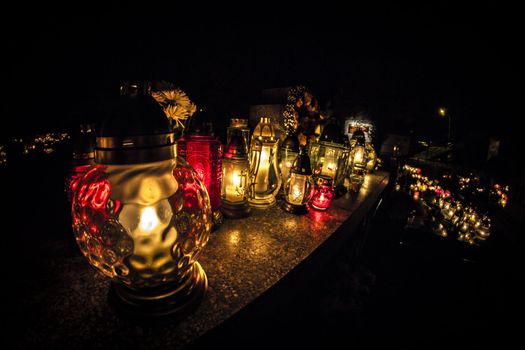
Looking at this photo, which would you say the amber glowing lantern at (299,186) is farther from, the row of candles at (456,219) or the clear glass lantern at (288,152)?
the row of candles at (456,219)

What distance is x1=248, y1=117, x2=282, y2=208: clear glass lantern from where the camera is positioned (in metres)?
1.93

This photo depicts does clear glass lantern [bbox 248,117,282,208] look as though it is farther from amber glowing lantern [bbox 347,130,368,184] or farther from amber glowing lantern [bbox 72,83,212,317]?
amber glowing lantern [bbox 347,130,368,184]

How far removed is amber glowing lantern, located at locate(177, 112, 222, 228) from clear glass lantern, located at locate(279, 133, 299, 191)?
2.78ft

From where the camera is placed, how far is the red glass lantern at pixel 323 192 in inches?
79.5

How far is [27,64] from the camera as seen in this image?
3.48 ft

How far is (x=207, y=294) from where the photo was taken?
37.9 inches

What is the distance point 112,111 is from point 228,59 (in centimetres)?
190

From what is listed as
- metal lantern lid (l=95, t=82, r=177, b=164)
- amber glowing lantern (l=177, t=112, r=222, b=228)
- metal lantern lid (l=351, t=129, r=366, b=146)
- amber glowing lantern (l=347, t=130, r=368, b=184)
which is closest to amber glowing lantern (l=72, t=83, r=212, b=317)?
metal lantern lid (l=95, t=82, r=177, b=164)

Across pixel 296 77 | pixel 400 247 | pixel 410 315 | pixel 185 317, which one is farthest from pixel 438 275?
pixel 185 317

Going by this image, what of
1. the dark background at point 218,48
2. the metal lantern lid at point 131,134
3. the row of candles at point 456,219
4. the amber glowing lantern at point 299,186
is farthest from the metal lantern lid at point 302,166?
the row of candles at point 456,219

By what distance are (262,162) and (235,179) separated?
0.39m

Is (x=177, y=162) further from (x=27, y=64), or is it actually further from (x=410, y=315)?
(x=410, y=315)

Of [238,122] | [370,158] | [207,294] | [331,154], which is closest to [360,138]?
[331,154]

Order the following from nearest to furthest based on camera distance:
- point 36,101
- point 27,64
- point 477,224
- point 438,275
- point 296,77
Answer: point 27,64, point 36,101, point 296,77, point 438,275, point 477,224
